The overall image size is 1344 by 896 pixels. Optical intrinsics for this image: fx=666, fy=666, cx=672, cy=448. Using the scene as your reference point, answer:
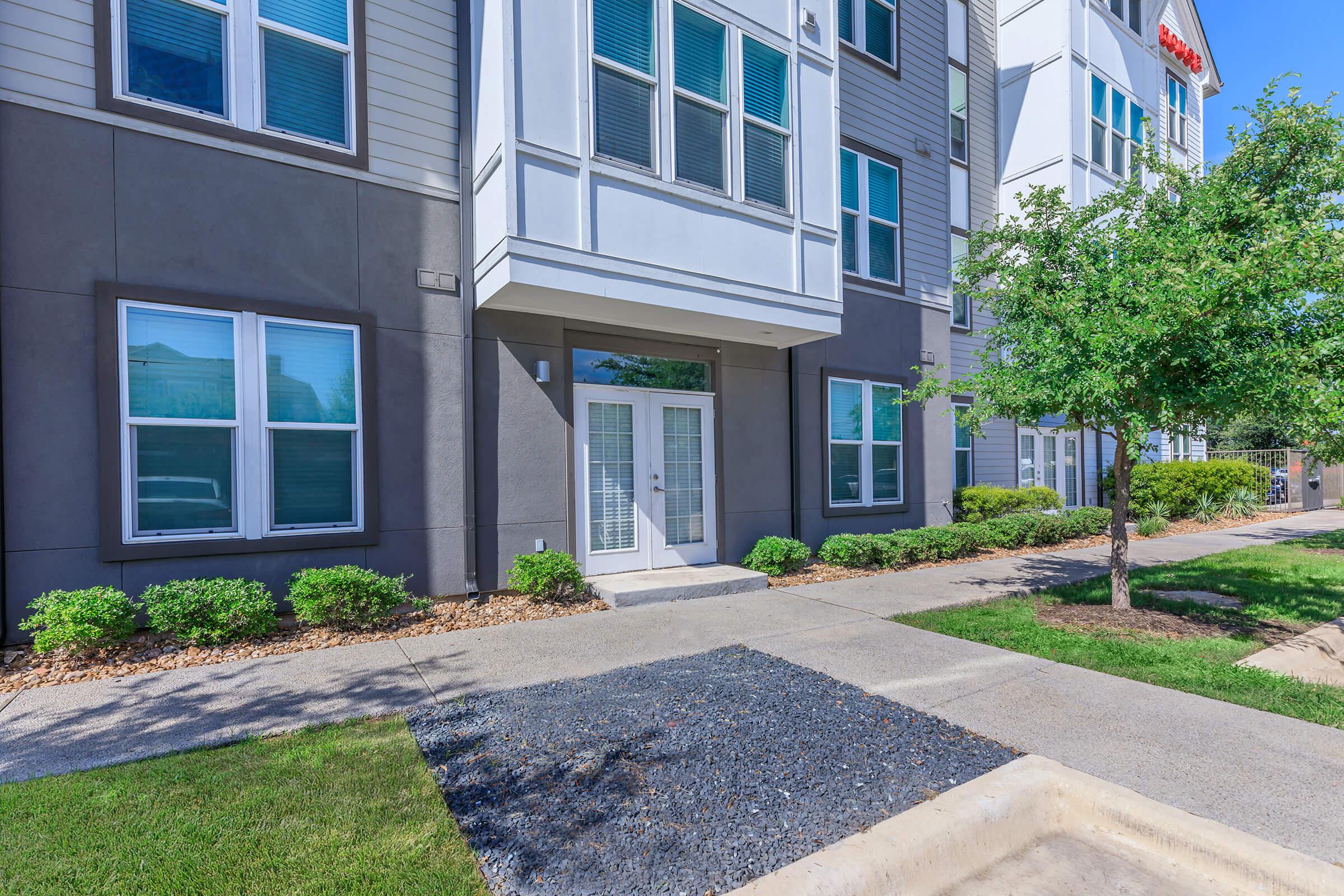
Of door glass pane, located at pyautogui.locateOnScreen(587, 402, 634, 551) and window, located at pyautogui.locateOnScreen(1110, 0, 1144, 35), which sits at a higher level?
window, located at pyautogui.locateOnScreen(1110, 0, 1144, 35)

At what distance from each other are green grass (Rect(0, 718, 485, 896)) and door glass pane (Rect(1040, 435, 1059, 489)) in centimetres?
1421

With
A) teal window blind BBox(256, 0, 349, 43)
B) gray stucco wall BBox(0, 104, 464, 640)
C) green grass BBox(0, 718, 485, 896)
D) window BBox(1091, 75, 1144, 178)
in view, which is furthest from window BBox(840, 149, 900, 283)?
green grass BBox(0, 718, 485, 896)

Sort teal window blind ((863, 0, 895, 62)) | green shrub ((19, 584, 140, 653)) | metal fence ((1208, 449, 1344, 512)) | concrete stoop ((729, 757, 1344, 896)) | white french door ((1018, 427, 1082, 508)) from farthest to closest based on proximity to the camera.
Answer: metal fence ((1208, 449, 1344, 512)) → white french door ((1018, 427, 1082, 508)) → teal window blind ((863, 0, 895, 62)) → green shrub ((19, 584, 140, 653)) → concrete stoop ((729, 757, 1344, 896))

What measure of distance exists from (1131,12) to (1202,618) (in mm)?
16155

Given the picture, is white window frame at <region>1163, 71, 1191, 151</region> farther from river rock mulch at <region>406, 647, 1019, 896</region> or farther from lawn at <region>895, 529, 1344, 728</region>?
river rock mulch at <region>406, 647, 1019, 896</region>

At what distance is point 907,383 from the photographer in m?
10.4

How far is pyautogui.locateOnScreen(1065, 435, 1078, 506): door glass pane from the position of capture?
47.7 ft

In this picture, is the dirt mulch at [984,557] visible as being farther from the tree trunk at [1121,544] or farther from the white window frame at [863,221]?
the white window frame at [863,221]

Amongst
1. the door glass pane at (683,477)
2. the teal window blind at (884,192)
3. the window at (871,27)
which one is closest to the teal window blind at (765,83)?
the teal window blind at (884,192)

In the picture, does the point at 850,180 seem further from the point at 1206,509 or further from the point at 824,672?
the point at 1206,509

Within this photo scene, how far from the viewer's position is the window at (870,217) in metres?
9.88

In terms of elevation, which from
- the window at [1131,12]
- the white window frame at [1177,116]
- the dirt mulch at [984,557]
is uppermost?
the window at [1131,12]

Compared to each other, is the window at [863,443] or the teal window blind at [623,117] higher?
the teal window blind at [623,117]

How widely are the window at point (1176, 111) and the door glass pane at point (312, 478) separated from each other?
67.7ft
